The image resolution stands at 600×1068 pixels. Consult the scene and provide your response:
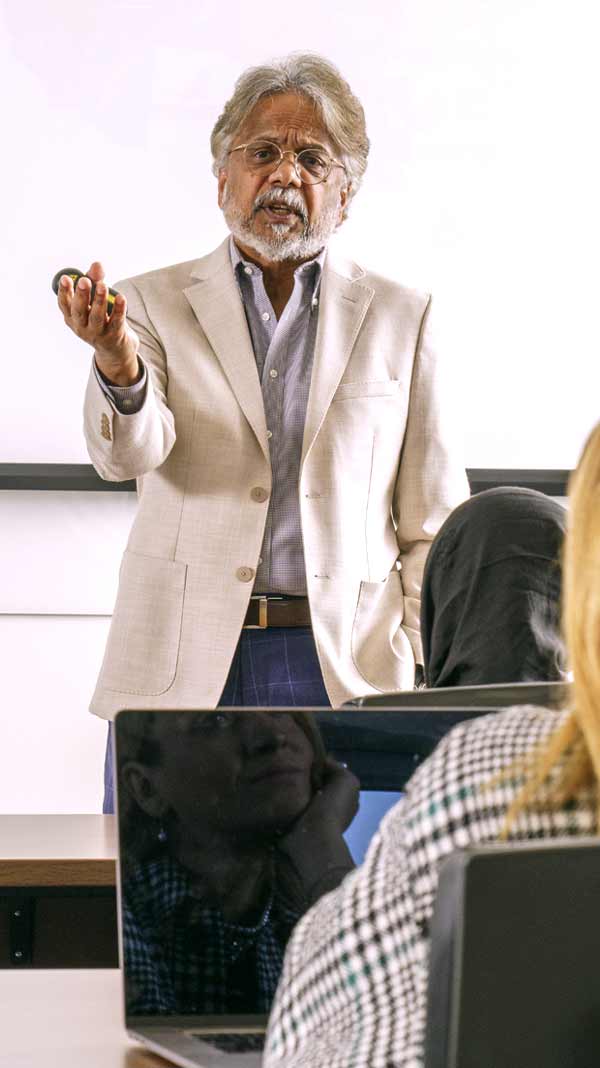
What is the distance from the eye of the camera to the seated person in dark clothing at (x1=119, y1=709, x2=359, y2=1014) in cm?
87

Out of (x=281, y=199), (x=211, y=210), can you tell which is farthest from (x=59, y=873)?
(x=211, y=210)

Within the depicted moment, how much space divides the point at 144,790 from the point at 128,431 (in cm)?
118

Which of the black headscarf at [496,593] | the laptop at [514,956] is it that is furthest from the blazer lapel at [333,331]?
the laptop at [514,956]

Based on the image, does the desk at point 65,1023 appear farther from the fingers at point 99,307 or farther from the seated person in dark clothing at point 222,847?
the fingers at point 99,307

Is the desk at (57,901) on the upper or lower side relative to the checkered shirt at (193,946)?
lower

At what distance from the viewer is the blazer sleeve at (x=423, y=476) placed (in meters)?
2.28

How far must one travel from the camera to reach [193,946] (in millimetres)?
911

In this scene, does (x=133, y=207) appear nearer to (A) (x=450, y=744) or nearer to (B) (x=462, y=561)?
(B) (x=462, y=561)

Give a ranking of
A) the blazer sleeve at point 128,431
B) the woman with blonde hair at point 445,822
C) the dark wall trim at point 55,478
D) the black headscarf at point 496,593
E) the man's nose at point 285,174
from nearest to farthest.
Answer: the woman with blonde hair at point 445,822 → the black headscarf at point 496,593 → the blazer sleeve at point 128,431 → the man's nose at point 285,174 → the dark wall trim at point 55,478

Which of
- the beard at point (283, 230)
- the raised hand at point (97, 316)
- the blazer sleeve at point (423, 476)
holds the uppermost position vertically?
the beard at point (283, 230)

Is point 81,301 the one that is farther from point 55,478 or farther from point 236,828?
point 55,478

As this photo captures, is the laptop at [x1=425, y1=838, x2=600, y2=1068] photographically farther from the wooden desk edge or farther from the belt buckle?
the belt buckle

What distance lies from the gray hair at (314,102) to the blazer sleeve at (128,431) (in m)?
0.45

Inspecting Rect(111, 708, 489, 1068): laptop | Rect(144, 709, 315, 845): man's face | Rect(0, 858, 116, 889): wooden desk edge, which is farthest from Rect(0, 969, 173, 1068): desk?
Rect(0, 858, 116, 889): wooden desk edge
